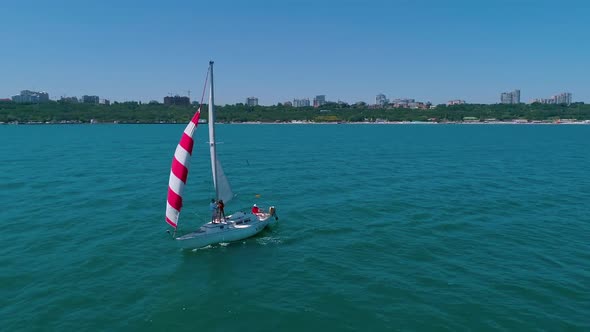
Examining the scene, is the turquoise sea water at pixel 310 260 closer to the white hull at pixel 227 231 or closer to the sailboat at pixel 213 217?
the white hull at pixel 227 231

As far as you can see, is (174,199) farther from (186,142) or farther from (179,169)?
(186,142)

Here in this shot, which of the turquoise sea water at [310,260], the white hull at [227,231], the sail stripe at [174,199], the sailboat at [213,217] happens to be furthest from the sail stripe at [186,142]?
the turquoise sea water at [310,260]

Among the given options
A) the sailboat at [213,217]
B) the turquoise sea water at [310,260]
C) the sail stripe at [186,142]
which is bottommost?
the turquoise sea water at [310,260]

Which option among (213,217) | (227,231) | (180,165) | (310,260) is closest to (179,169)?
(180,165)

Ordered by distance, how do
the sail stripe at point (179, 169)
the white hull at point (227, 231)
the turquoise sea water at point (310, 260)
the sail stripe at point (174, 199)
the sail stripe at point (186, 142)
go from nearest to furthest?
1. the turquoise sea water at point (310, 260)
2. the sail stripe at point (186, 142)
3. the sail stripe at point (179, 169)
4. the sail stripe at point (174, 199)
5. the white hull at point (227, 231)

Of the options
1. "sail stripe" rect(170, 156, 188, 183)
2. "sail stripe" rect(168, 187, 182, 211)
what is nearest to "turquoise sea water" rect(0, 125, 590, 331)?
"sail stripe" rect(168, 187, 182, 211)

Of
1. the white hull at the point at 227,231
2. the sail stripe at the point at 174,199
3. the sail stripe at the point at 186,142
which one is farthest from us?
the white hull at the point at 227,231

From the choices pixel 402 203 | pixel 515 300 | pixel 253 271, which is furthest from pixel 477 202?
pixel 253 271

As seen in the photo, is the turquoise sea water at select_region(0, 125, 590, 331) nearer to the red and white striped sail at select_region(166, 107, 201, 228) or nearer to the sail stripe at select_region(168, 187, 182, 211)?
the sail stripe at select_region(168, 187, 182, 211)
